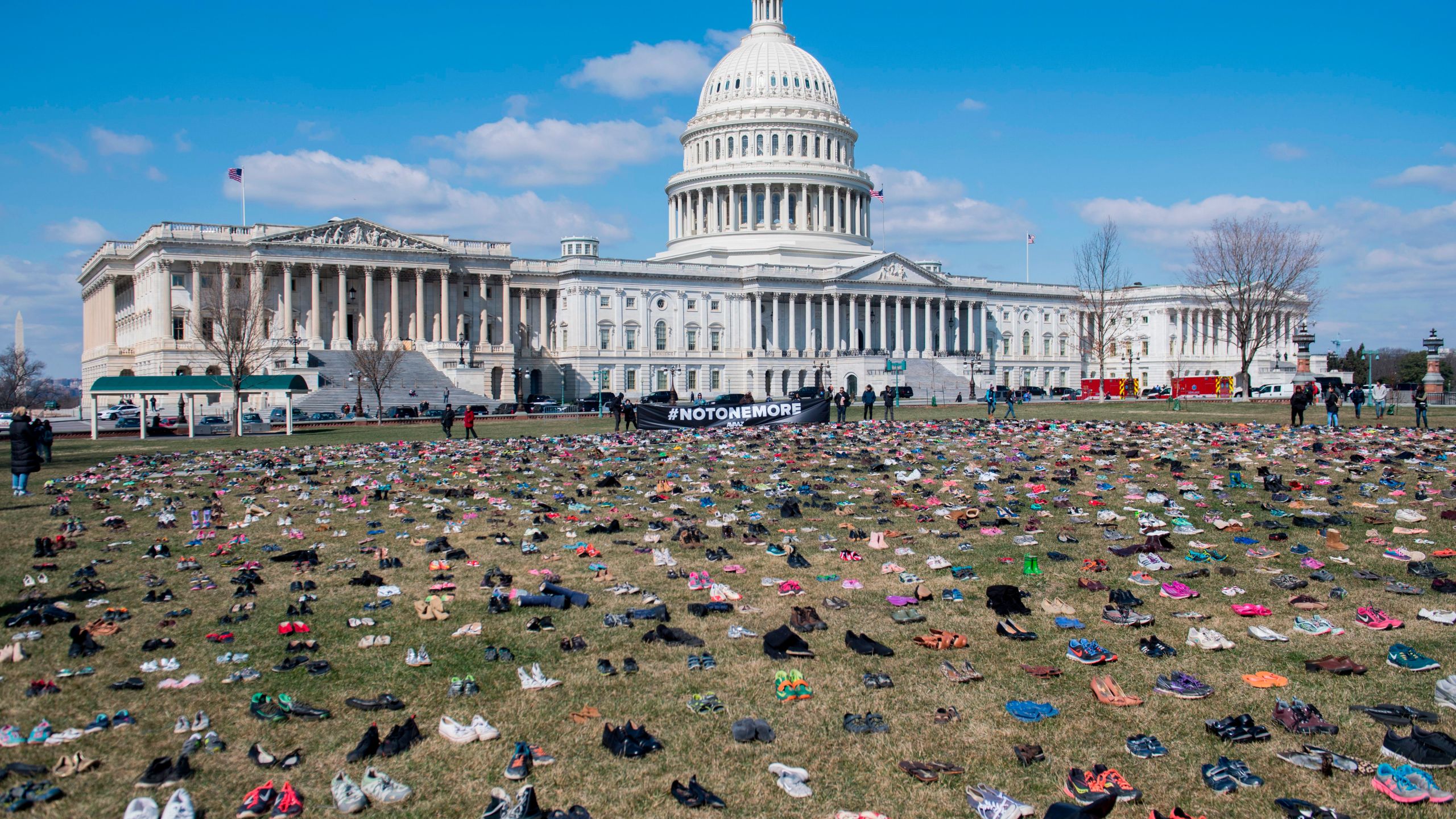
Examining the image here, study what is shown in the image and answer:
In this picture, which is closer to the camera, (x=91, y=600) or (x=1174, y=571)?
(x=91, y=600)

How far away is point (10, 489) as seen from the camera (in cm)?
2230

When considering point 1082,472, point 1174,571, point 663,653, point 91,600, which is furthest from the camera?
point 1082,472

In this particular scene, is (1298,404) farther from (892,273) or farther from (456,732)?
(892,273)

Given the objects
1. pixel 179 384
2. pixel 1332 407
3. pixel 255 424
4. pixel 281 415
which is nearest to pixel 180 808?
pixel 1332 407

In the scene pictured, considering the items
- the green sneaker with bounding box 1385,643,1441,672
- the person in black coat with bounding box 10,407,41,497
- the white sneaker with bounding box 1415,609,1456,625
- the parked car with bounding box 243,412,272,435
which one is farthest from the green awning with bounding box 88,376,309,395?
the green sneaker with bounding box 1385,643,1441,672

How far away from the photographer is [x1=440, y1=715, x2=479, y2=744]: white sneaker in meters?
7.48

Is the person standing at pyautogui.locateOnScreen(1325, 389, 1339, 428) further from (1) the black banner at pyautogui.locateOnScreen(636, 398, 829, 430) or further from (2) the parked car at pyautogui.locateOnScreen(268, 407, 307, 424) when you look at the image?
(2) the parked car at pyautogui.locateOnScreen(268, 407, 307, 424)

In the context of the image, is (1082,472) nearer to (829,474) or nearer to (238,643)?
(829,474)

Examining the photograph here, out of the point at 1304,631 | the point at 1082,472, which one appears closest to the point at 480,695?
the point at 1304,631

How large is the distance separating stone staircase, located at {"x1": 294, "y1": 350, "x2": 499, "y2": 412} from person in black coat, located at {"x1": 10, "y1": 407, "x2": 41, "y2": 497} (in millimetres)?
47024

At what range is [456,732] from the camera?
7.55 meters

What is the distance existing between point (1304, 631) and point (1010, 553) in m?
4.13

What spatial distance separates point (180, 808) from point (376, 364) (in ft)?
215

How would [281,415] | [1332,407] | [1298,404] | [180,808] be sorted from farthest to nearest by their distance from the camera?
1. [281,415]
2. [1298,404]
3. [1332,407]
4. [180,808]
